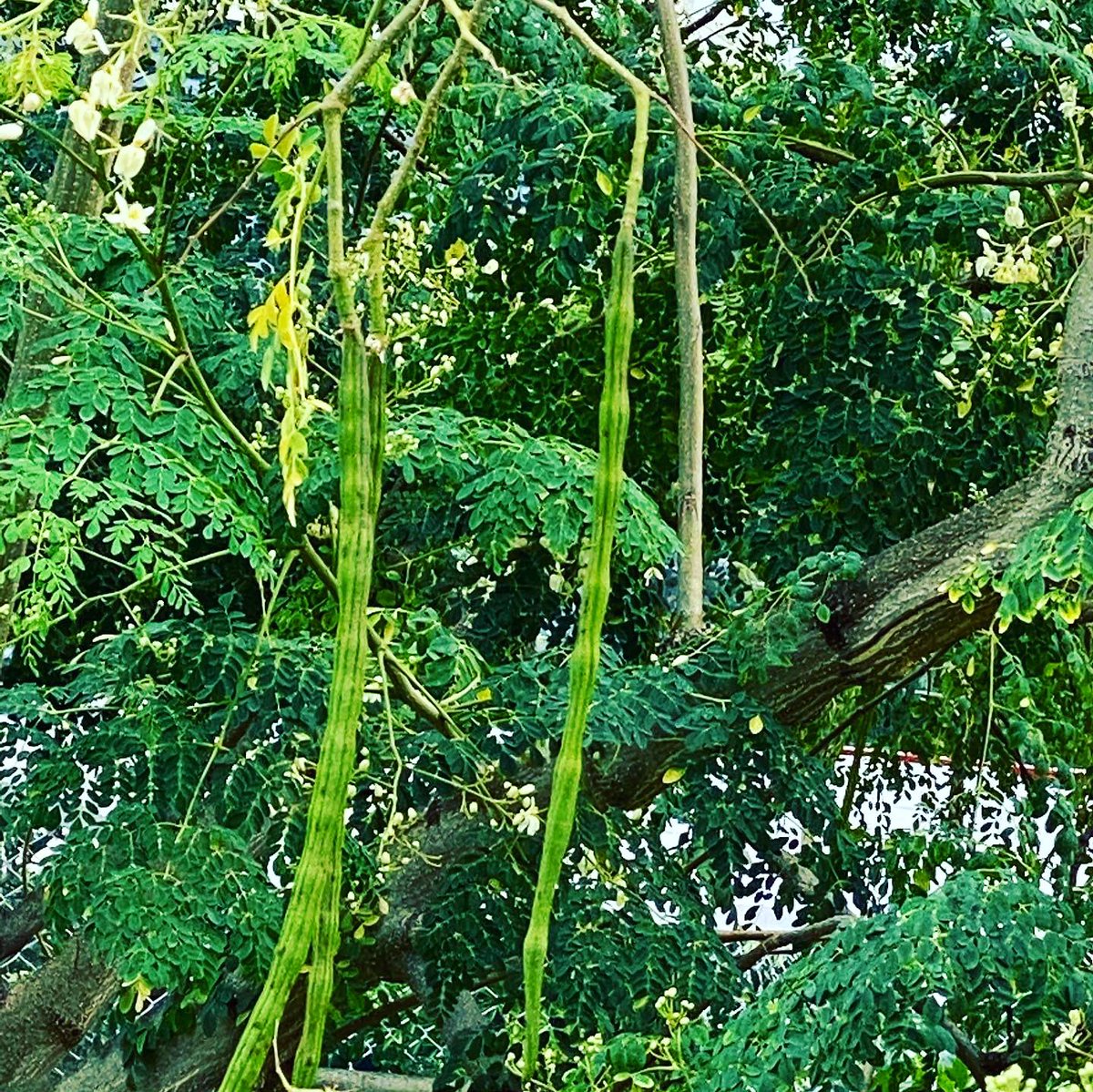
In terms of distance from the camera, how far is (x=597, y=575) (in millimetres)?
954

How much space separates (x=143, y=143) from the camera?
4.44 feet

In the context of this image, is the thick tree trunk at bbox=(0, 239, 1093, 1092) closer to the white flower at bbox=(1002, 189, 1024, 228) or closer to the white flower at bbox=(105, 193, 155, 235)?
the white flower at bbox=(1002, 189, 1024, 228)

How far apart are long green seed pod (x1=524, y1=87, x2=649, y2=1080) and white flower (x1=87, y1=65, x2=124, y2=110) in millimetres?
512

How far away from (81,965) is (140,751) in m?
0.78

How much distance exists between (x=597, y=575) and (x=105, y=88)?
60 cm

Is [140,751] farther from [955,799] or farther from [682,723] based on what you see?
[955,799]

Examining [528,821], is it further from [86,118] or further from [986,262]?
[86,118]

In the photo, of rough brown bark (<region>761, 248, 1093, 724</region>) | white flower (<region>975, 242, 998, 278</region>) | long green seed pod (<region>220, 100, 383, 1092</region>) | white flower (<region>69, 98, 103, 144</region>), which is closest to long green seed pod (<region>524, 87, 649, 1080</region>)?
long green seed pod (<region>220, 100, 383, 1092</region>)

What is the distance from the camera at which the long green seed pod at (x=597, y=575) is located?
3.01 ft

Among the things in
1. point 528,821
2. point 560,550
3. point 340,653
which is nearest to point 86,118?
point 340,653

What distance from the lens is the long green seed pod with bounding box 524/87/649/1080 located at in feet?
3.01

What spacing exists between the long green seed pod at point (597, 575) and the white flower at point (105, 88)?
0.51 metres

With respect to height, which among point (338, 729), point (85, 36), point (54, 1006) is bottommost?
point (54, 1006)

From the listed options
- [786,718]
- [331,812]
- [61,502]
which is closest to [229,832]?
[61,502]
